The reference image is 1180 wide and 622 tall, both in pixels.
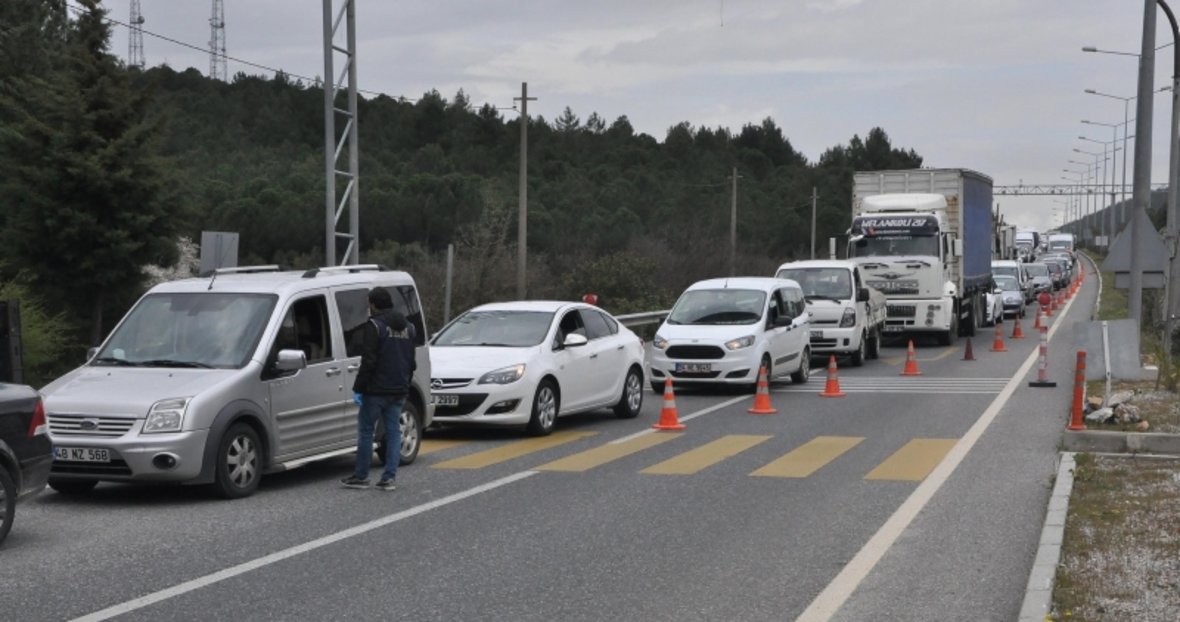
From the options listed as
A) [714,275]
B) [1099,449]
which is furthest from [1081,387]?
[714,275]

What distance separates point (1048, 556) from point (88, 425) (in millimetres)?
6984

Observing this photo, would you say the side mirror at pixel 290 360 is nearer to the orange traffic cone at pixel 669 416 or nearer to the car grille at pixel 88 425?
the car grille at pixel 88 425

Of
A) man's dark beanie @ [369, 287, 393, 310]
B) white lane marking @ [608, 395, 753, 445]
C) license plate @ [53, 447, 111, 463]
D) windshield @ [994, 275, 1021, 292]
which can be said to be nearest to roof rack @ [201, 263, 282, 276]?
man's dark beanie @ [369, 287, 393, 310]

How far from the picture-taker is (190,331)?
12.6 metres

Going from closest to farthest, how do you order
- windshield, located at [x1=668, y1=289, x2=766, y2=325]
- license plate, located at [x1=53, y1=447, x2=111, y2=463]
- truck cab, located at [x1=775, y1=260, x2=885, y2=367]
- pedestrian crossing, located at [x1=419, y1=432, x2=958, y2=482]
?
1. license plate, located at [x1=53, y1=447, x2=111, y2=463]
2. pedestrian crossing, located at [x1=419, y1=432, x2=958, y2=482]
3. windshield, located at [x1=668, y1=289, x2=766, y2=325]
4. truck cab, located at [x1=775, y1=260, x2=885, y2=367]

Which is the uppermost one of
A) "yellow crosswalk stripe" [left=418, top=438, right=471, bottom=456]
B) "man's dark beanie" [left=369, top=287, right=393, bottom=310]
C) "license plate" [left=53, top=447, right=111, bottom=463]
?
"man's dark beanie" [left=369, top=287, right=393, bottom=310]

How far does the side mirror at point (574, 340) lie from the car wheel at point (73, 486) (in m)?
6.33

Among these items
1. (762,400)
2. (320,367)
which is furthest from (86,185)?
(320,367)

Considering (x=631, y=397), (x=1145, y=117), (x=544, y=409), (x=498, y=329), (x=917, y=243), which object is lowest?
(x=631, y=397)

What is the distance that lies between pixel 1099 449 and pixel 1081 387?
53.5 inches

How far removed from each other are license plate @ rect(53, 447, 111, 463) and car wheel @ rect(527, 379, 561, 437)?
6013 millimetres

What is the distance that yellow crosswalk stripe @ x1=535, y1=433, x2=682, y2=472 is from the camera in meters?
14.0

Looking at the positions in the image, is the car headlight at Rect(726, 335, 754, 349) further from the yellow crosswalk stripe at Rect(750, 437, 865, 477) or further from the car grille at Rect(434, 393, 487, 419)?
the car grille at Rect(434, 393, 487, 419)

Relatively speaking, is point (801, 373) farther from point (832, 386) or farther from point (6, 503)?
point (6, 503)
